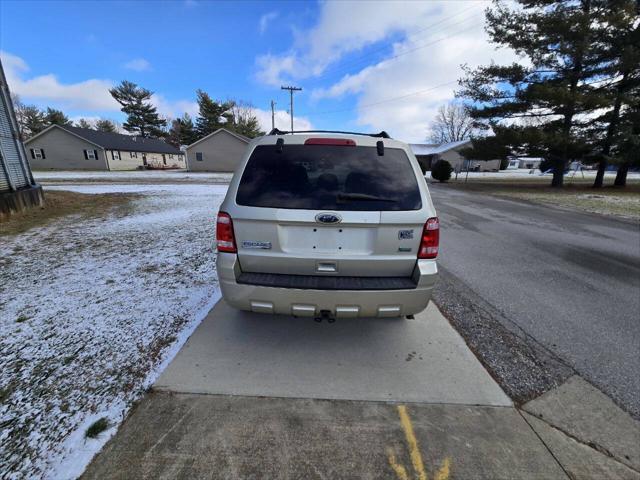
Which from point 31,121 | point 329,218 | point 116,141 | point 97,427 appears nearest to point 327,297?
point 329,218

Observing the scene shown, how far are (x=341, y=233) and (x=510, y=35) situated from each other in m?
23.2

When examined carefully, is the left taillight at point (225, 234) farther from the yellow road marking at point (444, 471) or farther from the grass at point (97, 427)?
the yellow road marking at point (444, 471)

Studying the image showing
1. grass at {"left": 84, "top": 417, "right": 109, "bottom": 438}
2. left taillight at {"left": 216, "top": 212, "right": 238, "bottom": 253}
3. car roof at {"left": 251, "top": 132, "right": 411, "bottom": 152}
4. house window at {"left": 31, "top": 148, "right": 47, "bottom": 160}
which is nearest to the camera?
grass at {"left": 84, "top": 417, "right": 109, "bottom": 438}

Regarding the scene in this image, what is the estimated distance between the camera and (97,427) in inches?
77.9

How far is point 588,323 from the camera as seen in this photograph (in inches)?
134

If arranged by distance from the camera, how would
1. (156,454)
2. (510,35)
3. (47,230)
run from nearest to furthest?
1. (156,454)
2. (47,230)
3. (510,35)

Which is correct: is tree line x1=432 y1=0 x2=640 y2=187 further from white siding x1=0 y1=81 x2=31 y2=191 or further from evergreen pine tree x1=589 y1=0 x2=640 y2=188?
white siding x1=0 y1=81 x2=31 y2=191

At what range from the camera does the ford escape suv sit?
7.83 ft

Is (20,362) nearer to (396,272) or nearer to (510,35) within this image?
(396,272)

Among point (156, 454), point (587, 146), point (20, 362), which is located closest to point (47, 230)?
point (20, 362)

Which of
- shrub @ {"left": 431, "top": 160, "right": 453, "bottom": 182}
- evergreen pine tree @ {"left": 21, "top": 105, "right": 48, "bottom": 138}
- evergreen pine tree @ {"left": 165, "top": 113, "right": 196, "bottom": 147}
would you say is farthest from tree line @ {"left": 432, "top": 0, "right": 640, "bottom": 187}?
evergreen pine tree @ {"left": 21, "top": 105, "right": 48, "bottom": 138}

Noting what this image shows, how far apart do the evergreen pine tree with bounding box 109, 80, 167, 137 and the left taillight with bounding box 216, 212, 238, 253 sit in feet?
220

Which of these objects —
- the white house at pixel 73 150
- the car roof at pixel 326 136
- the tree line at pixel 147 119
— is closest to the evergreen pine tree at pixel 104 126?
the tree line at pixel 147 119

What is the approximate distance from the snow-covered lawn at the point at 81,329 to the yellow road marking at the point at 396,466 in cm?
180
